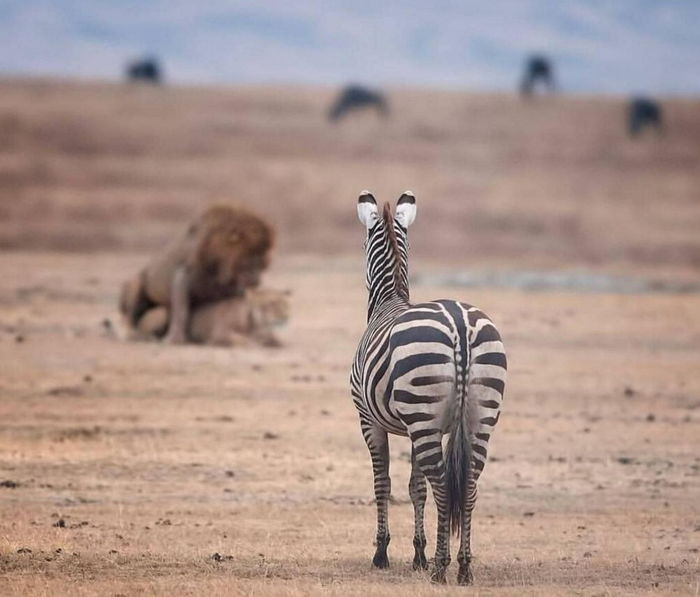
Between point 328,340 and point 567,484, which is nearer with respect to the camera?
point 567,484

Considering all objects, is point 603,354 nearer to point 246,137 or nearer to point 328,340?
point 328,340

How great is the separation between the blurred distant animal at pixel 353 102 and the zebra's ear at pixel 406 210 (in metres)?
39.6

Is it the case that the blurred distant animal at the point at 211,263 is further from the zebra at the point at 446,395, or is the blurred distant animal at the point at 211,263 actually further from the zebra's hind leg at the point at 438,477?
the zebra's hind leg at the point at 438,477

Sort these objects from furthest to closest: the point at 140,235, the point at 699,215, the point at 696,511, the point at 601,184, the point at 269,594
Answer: the point at 601,184, the point at 699,215, the point at 140,235, the point at 696,511, the point at 269,594

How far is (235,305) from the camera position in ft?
63.3

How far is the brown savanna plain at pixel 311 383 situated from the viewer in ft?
30.2

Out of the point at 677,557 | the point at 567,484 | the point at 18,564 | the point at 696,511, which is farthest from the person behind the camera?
the point at 567,484

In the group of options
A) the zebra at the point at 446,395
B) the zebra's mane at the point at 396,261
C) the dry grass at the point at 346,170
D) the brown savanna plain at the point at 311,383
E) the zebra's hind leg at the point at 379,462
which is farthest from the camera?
the dry grass at the point at 346,170

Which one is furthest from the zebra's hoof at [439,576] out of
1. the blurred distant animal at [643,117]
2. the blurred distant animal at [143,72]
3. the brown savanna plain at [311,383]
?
the blurred distant animal at [143,72]

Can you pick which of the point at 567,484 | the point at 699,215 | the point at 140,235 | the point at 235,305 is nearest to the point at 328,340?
the point at 235,305

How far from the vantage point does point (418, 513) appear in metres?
8.78

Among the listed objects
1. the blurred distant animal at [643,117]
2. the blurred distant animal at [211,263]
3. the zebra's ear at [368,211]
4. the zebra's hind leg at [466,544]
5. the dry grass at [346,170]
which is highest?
the blurred distant animal at [643,117]

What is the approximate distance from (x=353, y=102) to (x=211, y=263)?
3172 cm

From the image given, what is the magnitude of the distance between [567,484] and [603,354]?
783 centimetres
